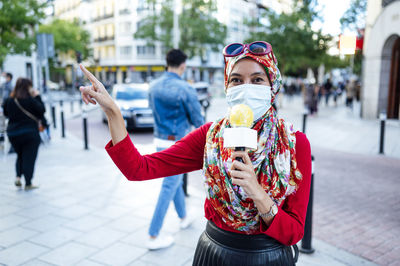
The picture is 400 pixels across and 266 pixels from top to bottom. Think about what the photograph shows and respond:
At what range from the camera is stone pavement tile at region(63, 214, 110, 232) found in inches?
179

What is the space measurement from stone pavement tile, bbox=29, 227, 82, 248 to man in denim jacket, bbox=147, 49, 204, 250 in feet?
3.51

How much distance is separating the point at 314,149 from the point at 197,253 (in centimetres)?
853

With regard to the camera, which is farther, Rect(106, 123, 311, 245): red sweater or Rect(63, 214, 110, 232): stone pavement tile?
Rect(63, 214, 110, 232): stone pavement tile

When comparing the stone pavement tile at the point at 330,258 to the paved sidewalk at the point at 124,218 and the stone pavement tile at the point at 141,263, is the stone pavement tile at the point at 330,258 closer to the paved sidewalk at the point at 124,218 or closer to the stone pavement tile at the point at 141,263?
the paved sidewalk at the point at 124,218

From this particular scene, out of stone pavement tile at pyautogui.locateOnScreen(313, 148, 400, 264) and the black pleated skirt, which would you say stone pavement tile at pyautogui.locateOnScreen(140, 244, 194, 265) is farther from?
the black pleated skirt

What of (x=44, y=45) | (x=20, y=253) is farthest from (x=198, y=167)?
(x=44, y=45)

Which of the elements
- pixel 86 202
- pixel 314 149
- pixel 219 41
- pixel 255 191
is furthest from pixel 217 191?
pixel 219 41

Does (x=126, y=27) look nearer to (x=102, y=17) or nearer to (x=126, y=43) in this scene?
(x=126, y=43)

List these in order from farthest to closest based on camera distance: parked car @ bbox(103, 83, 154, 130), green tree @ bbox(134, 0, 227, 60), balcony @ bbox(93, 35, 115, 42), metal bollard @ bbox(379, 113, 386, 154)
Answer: balcony @ bbox(93, 35, 115, 42), green tree @ bbox(134, 0, 227, 60), parked car @ bbox(103, 83, 154, 130), metal bollard @ bbox(379, 113, 386, 154)

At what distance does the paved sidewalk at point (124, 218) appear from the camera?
384 centimetres

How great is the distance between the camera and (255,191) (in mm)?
1364

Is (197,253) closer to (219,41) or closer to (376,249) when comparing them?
(376,249)

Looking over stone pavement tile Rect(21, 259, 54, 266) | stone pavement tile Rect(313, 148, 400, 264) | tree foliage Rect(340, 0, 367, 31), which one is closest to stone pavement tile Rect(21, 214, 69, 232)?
stone pavement tile Rect(21, 259, 54, 266)

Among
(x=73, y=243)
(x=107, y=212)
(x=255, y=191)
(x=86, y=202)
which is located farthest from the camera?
(x=86, y=202)
